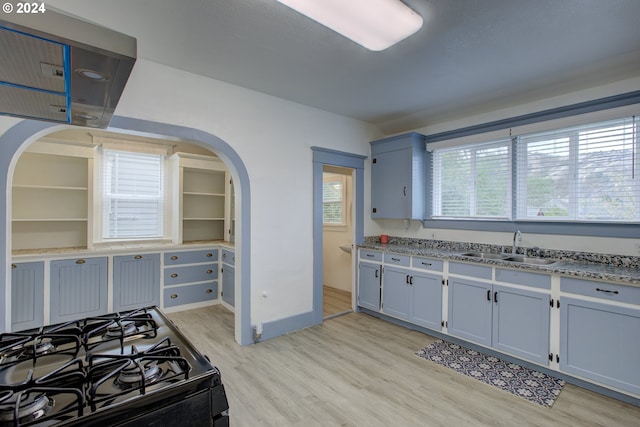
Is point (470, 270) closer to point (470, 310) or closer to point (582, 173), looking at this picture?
point (470, 310)

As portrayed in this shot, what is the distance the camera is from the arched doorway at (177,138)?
211 cm

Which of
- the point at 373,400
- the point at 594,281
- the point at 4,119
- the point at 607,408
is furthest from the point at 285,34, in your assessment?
the point at 607,408

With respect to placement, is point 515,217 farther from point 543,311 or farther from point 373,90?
point 373,90

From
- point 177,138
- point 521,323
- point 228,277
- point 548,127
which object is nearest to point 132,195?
point 228,277

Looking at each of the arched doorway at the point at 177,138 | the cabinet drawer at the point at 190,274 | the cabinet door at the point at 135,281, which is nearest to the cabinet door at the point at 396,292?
the arched doorway at the point at 177,138

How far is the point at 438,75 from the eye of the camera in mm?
2824

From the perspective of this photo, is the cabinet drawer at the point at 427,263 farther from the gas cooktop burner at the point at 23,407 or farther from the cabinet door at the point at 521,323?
the gas cooktop burner at the point at 23,407

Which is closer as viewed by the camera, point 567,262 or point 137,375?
point 137,375

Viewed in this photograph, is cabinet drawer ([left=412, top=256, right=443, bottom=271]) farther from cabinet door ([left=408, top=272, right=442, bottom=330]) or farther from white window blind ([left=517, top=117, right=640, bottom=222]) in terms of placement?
white window blind ([left=517, top=117, right=640, bottom=222])

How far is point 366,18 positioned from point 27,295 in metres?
4.23

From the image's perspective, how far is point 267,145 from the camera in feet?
11.1

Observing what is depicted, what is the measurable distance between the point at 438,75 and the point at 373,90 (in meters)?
0.67

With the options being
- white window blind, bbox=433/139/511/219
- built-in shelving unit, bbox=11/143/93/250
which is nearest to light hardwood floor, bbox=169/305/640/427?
white window blind, bbox=433/139/511/219

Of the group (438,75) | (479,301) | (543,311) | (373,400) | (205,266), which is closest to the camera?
(373,400)
